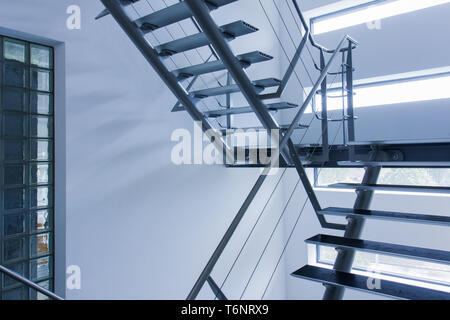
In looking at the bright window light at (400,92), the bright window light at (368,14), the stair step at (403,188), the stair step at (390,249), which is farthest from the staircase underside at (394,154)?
the bright window light at (368,14)

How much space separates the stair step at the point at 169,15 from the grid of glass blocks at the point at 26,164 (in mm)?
646

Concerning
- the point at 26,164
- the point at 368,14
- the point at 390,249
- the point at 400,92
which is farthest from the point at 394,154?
the point at 26,164

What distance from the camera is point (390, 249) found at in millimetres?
1698

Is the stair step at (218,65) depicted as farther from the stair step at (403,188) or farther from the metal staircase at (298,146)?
the stair step at (403,188)

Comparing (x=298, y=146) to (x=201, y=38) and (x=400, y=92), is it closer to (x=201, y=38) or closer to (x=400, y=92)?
(x=201, y=38)

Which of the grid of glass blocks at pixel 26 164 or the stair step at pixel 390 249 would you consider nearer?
the stair step at pixel 390 249

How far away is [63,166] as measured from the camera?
208 cm

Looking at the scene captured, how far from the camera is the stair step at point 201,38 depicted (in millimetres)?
1816

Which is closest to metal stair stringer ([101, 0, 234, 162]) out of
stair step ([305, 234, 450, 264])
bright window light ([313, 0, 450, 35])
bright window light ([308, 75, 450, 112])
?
stair step ([305, 234, 450, 264])

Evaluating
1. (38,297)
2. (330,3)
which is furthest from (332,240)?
(330,3)

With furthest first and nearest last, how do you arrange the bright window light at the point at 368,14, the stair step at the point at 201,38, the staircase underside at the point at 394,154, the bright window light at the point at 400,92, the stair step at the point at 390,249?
1. the bright window light at the point at 368,14
2. the bright window light at the point at 400,92
3. the staircase underside at the point at 394,154
4. the stair step at the point at 201,38
5. the stair step at the point at 390,249

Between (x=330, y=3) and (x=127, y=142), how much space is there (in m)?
3.03
